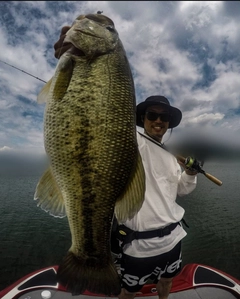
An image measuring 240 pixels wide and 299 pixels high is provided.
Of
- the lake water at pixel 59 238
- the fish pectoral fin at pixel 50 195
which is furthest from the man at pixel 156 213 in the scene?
the lake water at pixel 59 238

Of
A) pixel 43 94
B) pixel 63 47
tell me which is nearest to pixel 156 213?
pixel 43 94

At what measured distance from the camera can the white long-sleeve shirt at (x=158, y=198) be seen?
2951 millimetres

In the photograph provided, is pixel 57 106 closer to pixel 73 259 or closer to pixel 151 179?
pixel 73 259

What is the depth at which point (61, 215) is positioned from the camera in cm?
206

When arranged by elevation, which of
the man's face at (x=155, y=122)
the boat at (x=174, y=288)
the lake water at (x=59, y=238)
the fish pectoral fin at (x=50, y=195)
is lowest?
the lake water at (x=59, y=238)

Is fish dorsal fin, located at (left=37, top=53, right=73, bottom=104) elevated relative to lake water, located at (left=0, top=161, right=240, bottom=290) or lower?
elevated

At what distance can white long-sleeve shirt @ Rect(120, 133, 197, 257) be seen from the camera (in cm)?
295

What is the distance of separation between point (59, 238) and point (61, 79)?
18.1m

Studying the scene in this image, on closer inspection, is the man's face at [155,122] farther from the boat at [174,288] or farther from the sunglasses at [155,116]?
the boat at [174,288]

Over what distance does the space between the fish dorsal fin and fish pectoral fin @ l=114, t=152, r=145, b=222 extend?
93 cm

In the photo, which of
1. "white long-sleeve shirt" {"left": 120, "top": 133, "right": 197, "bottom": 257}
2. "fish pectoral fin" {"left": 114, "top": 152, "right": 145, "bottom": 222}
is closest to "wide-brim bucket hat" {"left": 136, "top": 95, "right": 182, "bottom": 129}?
"white long-sleeve shirt" {"left": 120, "top": 133, "right": 197, "bottom": 257}

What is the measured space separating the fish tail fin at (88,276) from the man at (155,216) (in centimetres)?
88

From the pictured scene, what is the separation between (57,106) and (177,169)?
2.15 metres

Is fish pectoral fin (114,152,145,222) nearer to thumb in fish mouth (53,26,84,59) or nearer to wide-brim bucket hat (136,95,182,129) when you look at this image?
thumb in fish mouth (53,26,84,59)
